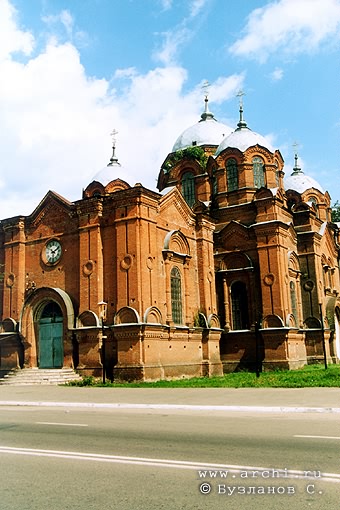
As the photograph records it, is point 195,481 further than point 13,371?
No

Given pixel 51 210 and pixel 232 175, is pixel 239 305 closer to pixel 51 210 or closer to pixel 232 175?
pixel 232 175

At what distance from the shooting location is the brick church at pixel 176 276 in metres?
24.7

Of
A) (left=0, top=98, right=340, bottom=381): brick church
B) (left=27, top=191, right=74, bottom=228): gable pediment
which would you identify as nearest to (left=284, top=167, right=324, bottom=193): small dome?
(left=0, top=98, right=340, bottom=381): brick church

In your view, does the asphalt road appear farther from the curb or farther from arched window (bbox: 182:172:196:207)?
arched window (bbox: 182:172:196:207)

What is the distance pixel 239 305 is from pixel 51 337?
1153 centimetres

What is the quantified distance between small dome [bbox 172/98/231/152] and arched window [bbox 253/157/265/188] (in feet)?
18.5

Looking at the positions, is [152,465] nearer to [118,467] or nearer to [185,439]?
[118,467]

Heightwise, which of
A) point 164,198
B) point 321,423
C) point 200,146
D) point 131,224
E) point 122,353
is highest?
point 200,146

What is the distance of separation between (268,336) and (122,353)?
983cm

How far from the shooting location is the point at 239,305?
105 feet

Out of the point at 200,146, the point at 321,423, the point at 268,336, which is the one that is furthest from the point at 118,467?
the point at 200,146

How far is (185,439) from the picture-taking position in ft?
28.9

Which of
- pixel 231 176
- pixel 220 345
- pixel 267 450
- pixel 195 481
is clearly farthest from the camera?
pixel 231 176

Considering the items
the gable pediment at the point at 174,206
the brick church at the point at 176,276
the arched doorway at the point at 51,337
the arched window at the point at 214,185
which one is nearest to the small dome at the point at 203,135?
the brick church at the point at 176,276
